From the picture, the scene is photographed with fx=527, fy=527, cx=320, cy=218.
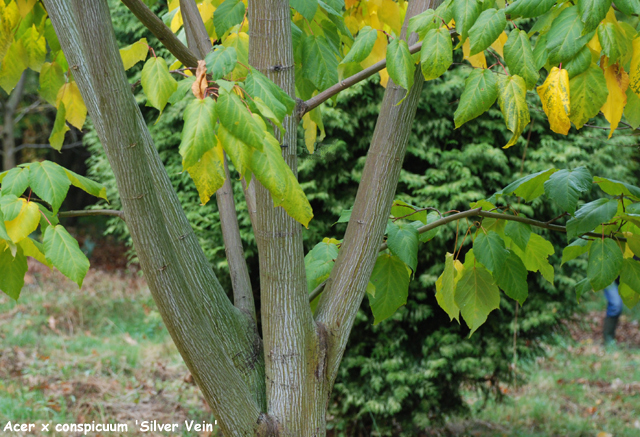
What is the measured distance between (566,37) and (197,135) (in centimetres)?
77

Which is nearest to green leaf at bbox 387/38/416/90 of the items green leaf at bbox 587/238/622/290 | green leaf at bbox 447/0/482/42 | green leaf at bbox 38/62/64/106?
green leaf at bbox 447/0/482/42

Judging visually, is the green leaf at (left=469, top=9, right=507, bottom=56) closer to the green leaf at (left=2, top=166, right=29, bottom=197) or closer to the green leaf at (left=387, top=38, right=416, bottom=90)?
the green leaf at (left=387, top=38, right=416, bottom=90)

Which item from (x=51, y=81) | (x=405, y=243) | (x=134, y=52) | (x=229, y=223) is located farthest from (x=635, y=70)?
(x=51, y=81)

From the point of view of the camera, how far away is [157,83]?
1085 millimetres

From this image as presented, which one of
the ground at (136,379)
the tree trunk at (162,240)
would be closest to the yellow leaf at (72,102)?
the tree trunk at (162,240)

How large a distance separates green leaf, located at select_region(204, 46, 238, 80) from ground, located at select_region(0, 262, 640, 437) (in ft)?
11.2

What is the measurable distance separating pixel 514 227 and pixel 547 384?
16.0 ft

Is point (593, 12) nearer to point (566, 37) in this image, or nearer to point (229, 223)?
point (566, 37)

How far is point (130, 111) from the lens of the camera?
42.5 inches

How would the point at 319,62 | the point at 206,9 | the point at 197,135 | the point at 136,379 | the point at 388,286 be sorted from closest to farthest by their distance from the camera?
the point at 197,135, the point at 319,62, the point at 388,286, the point at 206,9, the point at 136,379

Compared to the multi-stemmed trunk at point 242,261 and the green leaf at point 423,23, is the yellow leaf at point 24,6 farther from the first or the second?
the green leaf at point 423,23

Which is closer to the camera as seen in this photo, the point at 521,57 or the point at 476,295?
the point at 521,57

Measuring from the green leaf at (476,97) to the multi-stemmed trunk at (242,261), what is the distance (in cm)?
30

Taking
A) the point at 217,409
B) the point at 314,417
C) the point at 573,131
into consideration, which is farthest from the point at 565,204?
the point at 573,131
